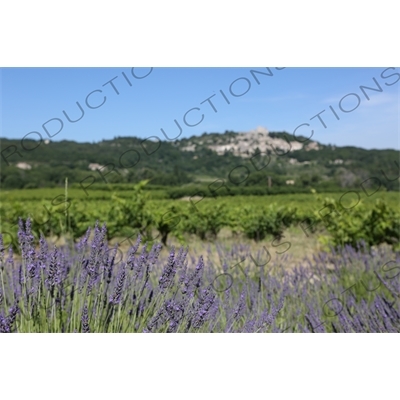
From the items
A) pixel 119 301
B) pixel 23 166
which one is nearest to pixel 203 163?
pixel 23 166

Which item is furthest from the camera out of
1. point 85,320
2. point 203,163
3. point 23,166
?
point 23,166

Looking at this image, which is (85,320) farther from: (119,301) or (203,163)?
(203,163)

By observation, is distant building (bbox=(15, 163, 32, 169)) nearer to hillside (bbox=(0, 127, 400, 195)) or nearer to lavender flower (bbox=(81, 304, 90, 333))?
hillside (bbox=(0, 127, 400, 195))

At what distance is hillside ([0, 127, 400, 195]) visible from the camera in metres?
9.87

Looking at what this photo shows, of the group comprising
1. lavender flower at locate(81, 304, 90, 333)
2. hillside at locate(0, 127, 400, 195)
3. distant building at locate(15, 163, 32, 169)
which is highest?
distant building at locate(15, 163, 32, 169)

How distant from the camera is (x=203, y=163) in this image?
11852 millimetres

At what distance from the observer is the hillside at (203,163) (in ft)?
32.4

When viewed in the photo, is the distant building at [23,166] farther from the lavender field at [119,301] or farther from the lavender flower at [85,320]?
the lavender flower at [85,320]

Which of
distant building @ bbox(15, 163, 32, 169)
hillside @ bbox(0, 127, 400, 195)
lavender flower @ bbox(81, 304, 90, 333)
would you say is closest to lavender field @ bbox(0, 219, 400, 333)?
lavender flower @ bbox(81, 304, 90, 333)

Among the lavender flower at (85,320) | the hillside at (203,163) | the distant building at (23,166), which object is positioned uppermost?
the distant building at (23,166)

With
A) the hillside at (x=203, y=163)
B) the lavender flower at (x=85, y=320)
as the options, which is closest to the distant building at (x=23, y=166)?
the hillside at (x=203, y=163)

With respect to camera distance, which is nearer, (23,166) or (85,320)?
(85,320)
